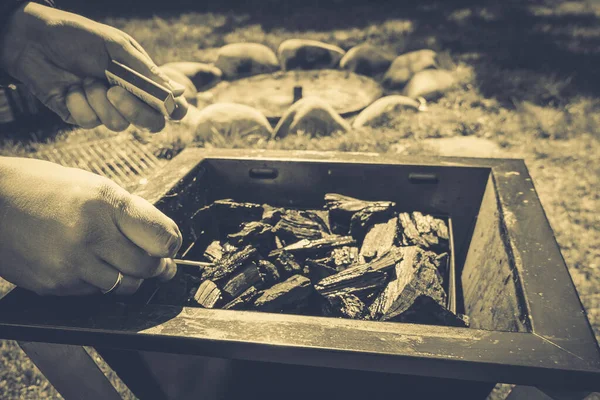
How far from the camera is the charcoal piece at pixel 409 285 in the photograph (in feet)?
3.70

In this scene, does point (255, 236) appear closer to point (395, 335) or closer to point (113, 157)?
point (395, 335)

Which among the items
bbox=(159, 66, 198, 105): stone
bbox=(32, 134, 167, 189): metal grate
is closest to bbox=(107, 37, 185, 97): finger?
bbox=(32, 134, 167, 189): metal grate

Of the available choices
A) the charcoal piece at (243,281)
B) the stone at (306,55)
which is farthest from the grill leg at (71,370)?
the stone at (306,55)

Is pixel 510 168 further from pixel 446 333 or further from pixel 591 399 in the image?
pixel 591 399

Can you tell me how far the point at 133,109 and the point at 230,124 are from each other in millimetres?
2333

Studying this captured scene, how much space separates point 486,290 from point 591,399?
1.11 meters

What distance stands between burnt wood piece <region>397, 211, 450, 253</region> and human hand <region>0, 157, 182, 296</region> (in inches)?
40.4

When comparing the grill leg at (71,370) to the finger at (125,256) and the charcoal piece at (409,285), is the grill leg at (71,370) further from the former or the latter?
the charcoal piece at (409,285)

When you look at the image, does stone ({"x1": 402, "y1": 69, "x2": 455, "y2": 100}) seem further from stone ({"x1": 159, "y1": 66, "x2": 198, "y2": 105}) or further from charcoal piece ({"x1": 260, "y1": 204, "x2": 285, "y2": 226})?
charcoal piece ({"x1": 260, "y1": 204, "x2": 285, "y2": 226})

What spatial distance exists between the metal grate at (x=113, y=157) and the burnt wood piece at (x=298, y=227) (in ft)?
6.12

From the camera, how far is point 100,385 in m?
1.11

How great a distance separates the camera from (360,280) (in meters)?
1.29

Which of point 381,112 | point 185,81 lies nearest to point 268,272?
point 381,112

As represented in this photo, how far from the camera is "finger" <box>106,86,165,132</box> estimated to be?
52.2 inches
